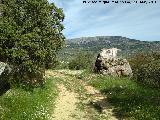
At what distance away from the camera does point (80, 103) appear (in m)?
30.8

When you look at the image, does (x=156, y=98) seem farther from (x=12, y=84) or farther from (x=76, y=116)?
(x=12, y=84)

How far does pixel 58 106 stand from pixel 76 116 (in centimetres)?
317

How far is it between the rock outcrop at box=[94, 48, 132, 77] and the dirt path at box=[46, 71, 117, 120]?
7673 millimetres

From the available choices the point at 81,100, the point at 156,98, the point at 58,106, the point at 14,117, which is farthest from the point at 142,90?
the point at 14,117

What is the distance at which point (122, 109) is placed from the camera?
27.8m

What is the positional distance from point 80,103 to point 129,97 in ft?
14.4

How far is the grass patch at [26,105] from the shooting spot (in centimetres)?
2389

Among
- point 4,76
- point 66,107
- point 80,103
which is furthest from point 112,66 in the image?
point 4,76

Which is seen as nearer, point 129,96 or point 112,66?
point 129,96

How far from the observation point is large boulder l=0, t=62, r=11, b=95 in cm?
2688

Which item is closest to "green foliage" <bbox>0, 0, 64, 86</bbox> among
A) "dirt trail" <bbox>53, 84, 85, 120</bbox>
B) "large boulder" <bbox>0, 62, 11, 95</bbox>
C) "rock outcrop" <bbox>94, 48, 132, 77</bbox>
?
"large boulder" <bbox>0, 62, 11, 95</bbox>

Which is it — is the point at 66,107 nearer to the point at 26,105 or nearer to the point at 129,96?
the point at 26,105

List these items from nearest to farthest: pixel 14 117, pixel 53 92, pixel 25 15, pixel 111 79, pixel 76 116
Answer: pixel 14 117 < pixel 76 116 < pixel 25 15 < pixel 53 92 < pixel 111 79

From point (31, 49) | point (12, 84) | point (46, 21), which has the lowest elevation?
point (12, 84)
